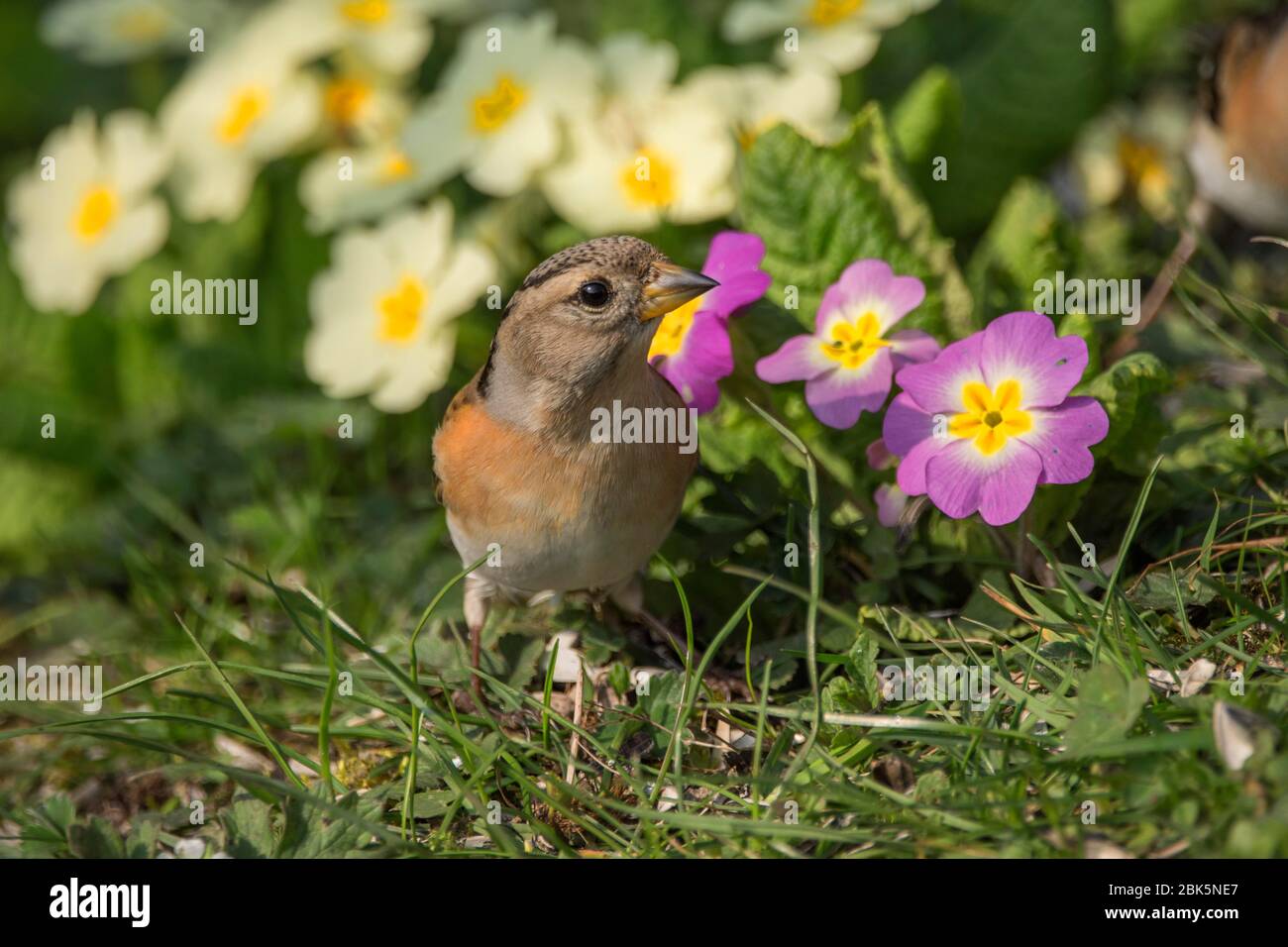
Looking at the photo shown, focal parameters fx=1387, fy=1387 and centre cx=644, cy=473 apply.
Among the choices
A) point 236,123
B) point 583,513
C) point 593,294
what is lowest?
point 583,513

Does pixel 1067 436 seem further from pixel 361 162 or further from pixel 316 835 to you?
pixel 361 162

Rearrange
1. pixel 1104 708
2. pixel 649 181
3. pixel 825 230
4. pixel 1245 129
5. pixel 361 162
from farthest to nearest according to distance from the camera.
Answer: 1. pixel 361 162
2. pixel 1245 129
3. pixel 649 181
4. pixel 825 230
5. pixel 1104 708

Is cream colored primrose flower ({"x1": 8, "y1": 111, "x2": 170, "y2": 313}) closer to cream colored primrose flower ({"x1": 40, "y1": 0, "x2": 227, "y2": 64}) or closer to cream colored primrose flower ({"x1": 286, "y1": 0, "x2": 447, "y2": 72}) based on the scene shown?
cream colored primrose flower ({"x1": 40, "y1": 0, "x2": 227, "y2": 64})

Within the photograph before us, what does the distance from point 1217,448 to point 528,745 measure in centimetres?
181

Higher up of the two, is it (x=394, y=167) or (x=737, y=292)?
(x=394, y=167)

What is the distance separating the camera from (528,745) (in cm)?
279

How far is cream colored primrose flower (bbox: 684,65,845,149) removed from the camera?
419 cm

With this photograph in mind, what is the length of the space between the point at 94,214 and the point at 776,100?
7.78ft

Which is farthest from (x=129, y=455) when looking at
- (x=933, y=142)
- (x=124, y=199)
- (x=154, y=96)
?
(x=933, y=142)

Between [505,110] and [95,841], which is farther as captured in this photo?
[505,110]

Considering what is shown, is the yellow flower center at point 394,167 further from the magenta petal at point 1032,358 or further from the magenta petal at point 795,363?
the magenta petal at point 1032,358

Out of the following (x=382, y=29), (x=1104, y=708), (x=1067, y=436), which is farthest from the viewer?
(x=382, y=29)

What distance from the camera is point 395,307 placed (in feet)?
13.9

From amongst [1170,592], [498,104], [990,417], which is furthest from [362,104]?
[1170,592]
